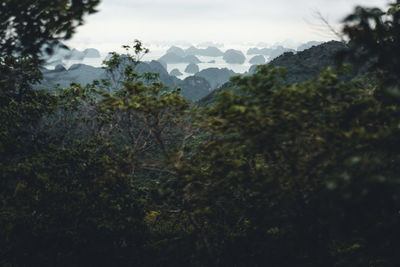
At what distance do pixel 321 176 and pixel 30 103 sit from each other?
872 centimetres

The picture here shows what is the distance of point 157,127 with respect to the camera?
639 centimetres

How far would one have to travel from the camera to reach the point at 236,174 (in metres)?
5.67

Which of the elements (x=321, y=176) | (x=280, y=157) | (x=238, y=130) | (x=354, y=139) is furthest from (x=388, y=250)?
(x=238, y=130)

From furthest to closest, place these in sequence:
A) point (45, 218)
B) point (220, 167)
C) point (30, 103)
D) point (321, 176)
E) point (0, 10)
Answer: point (30, 103), point (45, 218), point (220, 167), point (321, 176), point (0, 10)

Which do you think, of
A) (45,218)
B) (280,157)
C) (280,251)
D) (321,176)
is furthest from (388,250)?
(45,218)

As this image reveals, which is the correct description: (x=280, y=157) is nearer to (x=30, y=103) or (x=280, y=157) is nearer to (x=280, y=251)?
(x=280, y=251)

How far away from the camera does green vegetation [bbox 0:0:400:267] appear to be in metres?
4.19

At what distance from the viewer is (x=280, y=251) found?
6.69 metres

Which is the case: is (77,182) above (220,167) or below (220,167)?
below

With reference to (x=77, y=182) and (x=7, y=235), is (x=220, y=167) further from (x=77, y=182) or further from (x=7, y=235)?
(x=7, y=235)

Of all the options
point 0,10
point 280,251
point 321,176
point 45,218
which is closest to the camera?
point 0,10

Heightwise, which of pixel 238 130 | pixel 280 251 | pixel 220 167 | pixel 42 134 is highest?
pixel 238 130

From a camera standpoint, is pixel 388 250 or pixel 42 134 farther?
pixel 42 134

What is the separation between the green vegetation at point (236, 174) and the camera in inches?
165
